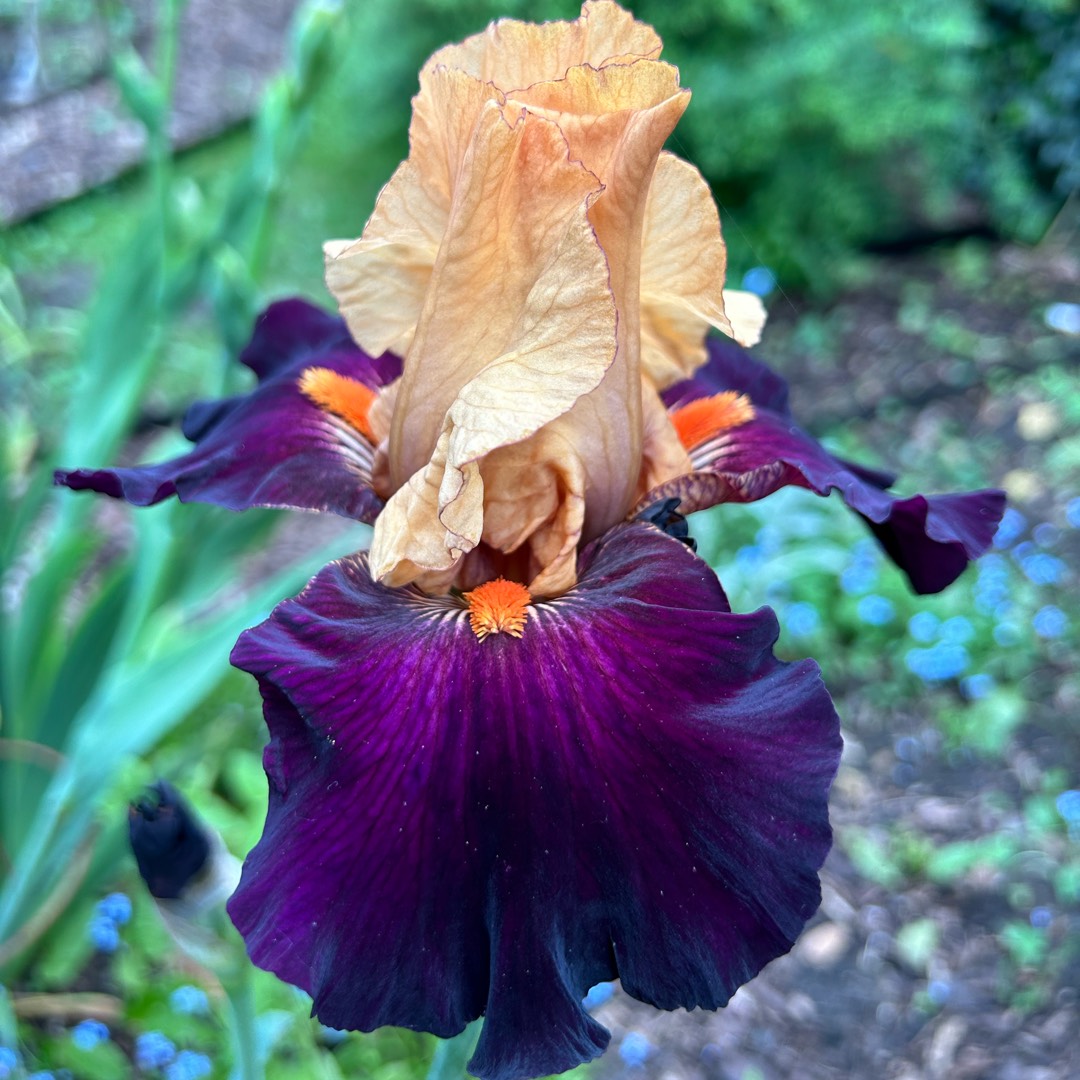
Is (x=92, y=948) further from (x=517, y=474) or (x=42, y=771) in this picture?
(x=517, y=474)

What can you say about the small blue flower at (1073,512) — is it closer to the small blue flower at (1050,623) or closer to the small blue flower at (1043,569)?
the small blue flower at (1043,569)

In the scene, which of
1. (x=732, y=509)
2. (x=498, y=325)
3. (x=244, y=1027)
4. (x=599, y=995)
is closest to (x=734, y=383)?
(x=498, y=325)

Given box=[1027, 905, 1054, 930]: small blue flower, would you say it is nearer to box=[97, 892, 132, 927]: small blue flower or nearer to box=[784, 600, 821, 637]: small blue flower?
box=[784, 600, 821, 637]: small blue flower

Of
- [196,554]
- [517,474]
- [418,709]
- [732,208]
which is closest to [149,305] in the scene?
[196,554]

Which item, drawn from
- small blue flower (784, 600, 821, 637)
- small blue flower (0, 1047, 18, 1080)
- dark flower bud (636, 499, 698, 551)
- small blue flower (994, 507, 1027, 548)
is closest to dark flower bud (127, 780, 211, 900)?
dark flower bud (636, 499, 698, 551)

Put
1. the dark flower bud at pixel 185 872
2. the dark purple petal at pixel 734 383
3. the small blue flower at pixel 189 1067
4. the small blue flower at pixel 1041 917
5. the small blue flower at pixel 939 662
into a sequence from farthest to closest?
the small blue flower at pixel 939 662, the small blue flower at pixel 1041 917, the small blue flower at pixel 189 1067, the dark purple petal at pixel 734 383, the dark flower bud at pixel 185 872

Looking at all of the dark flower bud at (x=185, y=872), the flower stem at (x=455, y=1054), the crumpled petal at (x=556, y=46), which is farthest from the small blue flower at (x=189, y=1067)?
the crumpled petal at (x=556, y=46)
